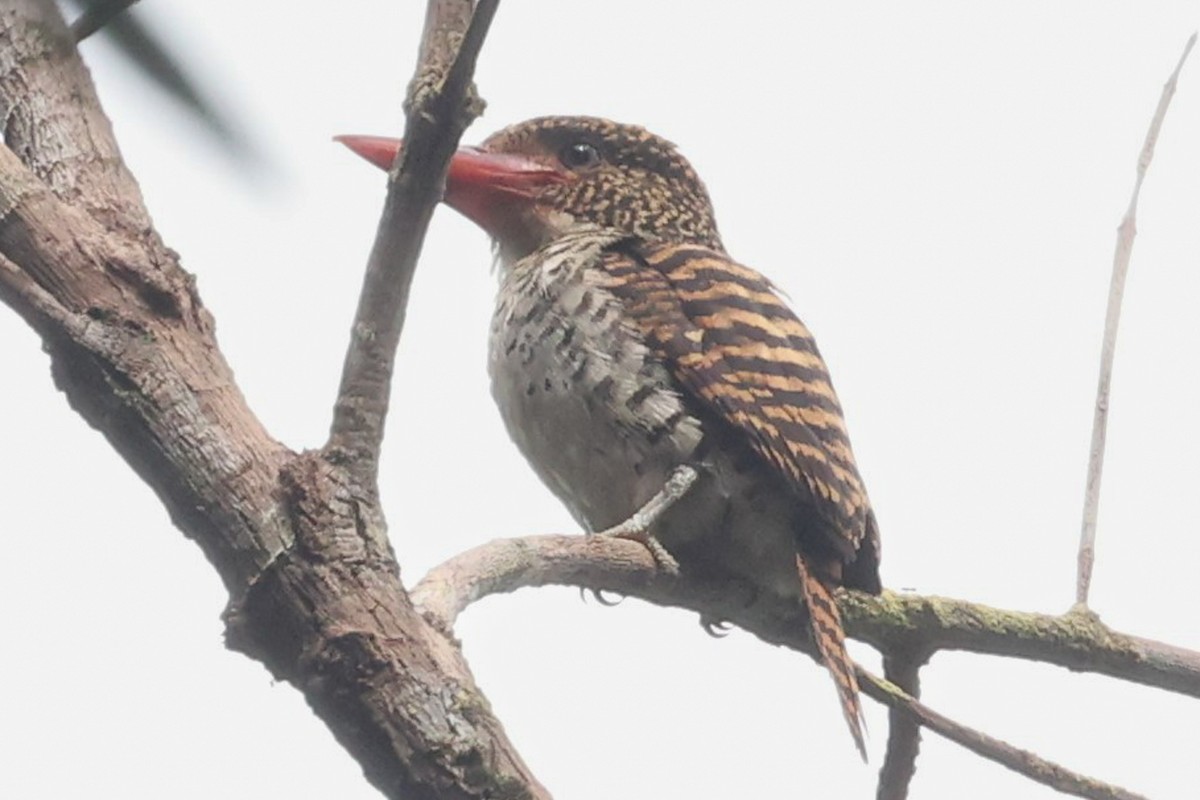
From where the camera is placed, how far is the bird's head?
15.3 ft

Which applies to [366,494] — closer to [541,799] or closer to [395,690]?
[395,690]

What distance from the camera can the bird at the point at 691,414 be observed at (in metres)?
3.82

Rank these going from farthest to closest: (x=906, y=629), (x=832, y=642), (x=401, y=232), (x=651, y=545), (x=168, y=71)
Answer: (x=906, y=629) → (x=832, y=642) → (x=651, y=545) → (x=401, y=232) → (x=168, y=71)

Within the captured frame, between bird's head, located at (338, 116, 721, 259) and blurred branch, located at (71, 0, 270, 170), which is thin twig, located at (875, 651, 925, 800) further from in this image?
blurred branch, located at (71, 0, 270, 170)

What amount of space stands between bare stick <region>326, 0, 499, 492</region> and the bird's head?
231cm

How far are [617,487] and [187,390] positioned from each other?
5.90 ft

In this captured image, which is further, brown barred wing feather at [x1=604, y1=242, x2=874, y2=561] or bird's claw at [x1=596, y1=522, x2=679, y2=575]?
brown barred wing feather at [x1=604, y1=242, x2=874, y2=561]

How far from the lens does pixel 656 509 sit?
3688 mm

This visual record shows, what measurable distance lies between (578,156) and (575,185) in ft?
0.47

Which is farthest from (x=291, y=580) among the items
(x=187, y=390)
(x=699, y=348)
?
(x=699, y=348)

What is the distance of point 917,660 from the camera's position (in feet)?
12.5

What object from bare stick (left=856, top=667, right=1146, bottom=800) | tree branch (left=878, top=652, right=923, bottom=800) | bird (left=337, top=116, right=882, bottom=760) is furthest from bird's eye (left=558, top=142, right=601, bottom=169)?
bare stick (left=856, top=667, right=1146, bottom=800)

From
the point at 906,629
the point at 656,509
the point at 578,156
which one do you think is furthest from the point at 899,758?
the point at 578,156

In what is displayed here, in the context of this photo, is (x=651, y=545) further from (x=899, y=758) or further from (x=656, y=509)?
(x=899, y=758)
